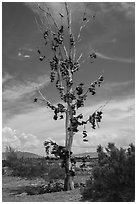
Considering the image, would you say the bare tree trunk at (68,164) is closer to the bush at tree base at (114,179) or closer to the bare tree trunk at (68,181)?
the bare tree trunk at (68,181)

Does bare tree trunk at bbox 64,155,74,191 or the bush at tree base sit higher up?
the bush at tree base

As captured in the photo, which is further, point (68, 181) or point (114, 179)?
point (68, 181)

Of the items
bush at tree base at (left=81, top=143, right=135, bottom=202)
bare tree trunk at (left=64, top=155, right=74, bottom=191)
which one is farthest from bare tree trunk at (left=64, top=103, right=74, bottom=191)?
bush at tree base at (left=81, top=143, right=135, bottom=202)

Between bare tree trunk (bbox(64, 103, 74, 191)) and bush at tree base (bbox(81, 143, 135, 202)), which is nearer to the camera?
bush at tree base (bbox(81, 143, 135, 202))

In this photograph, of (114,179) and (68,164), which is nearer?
(114,179)

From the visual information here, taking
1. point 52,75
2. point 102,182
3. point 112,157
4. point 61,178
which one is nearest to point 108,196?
point 102,182

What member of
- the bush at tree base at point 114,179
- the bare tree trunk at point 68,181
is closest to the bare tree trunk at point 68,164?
the bare tree trunk at point 68,181

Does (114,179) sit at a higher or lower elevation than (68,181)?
higher

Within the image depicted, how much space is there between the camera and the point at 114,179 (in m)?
8.18

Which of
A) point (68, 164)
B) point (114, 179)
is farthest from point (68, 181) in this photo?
point (114, 179)

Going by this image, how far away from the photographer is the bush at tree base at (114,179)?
26.3ft

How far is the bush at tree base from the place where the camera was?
26.3 feet

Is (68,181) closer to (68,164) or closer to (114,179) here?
(68,164)

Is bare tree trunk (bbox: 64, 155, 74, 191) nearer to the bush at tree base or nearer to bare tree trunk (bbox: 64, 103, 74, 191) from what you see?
bare tree trunk (bbox: 64, 103, 74, 191)
